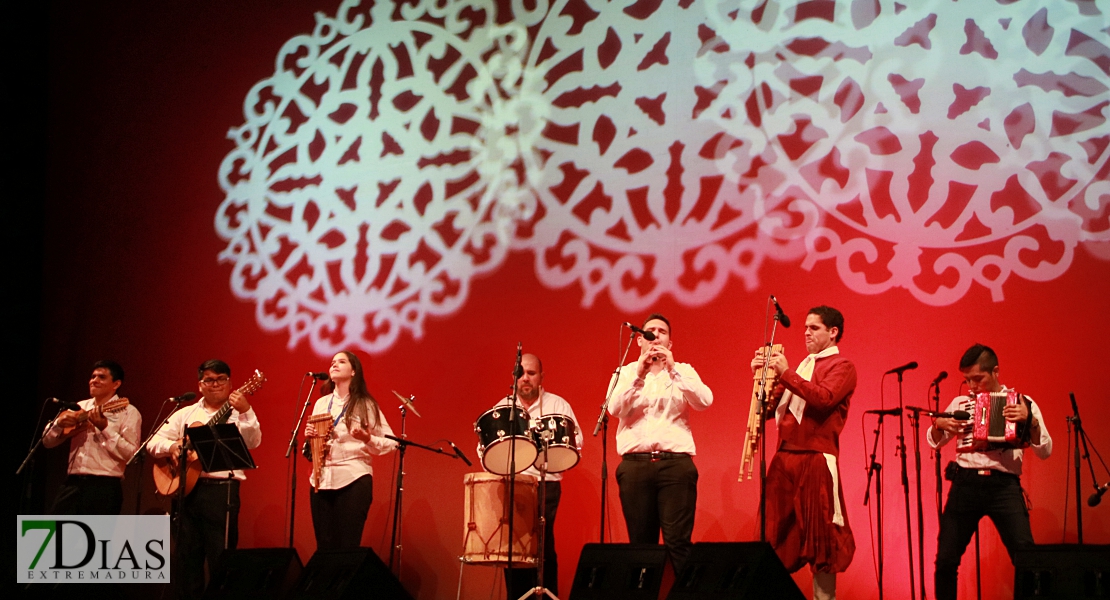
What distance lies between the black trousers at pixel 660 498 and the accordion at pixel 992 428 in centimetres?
139

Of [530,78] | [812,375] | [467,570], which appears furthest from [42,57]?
[812,375]

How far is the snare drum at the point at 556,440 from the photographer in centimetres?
536

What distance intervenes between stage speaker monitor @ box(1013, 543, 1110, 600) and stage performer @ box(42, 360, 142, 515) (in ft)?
17.7

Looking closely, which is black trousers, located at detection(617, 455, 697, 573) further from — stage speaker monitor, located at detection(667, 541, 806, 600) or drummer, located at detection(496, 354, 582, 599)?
stage speaker monitor, located at detection(667, 541, 806, 600)

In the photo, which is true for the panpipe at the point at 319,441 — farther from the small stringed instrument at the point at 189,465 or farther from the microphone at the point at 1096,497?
the microphone at the point at 1096,497

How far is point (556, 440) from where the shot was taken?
5.41 meters

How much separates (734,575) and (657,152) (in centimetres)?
307

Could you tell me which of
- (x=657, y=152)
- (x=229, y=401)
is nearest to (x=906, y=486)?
(x=657, y=152)

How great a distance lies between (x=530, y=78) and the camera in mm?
6902

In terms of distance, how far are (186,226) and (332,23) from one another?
1994 mm

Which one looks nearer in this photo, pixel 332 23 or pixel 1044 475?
pixel 1044 475

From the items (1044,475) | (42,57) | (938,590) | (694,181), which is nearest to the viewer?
(938,590)

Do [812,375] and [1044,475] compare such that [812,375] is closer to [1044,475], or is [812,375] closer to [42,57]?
[1044,475]

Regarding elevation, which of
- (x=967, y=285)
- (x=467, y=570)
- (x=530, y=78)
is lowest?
(x=467, y=570)
